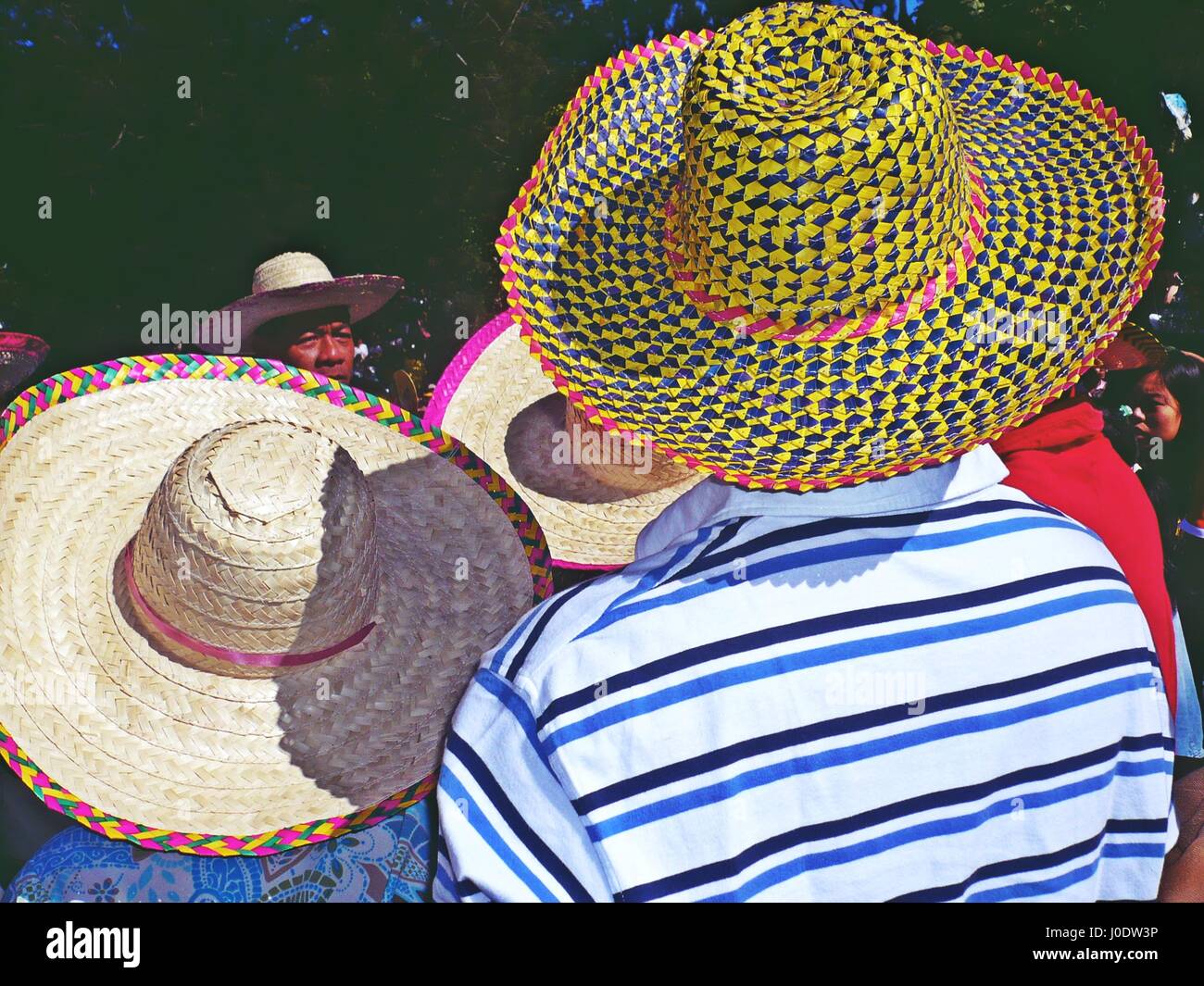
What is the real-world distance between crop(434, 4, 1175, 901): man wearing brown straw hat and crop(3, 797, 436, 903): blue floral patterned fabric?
62 cm

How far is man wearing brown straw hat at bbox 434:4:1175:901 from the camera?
122 centimetres

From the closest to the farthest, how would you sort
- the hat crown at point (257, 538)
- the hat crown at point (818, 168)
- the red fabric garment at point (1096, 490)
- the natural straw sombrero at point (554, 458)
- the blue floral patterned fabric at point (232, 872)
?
the hat crown at point (818, 168), the hat crown at point (257, 538), the blue floral patterned fabric at point (232, 872), the red fabric garment at point (1096, 490), the natural straw sombrero at point (554, 458)

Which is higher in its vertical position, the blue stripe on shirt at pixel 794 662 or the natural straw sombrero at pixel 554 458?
the blue stripe on shirt at pixel 794 662

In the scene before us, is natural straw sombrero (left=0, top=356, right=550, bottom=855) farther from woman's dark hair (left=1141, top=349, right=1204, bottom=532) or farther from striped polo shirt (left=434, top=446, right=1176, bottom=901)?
woman's dark hair (left=1141, top=349, right=1204, bottom=532)

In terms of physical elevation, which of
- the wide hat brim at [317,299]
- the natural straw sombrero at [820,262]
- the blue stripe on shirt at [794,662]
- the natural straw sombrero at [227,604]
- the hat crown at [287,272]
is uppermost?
the natural straw sombrero at [820,262]

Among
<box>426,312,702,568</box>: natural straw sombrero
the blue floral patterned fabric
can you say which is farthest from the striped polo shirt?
<box>426,312,702,568</box>: natural straw sombrero

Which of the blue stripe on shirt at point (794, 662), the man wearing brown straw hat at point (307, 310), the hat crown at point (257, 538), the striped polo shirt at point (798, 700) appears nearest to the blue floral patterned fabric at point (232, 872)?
the hat crown at point (257, 538)

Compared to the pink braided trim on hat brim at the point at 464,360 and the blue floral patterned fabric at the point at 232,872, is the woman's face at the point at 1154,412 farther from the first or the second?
the blue floral patterned fabric at the point at 232,872

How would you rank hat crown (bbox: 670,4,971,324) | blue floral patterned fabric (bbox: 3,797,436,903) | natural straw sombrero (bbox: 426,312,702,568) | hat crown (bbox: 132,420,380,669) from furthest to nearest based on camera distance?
natural straw sombrero (bbox: 426,312,702,568) < blue floral patterned fabric (bbox: 3,797,436,903) < hat crown (bbox: 132,420,380,669) < hat crown (bbox: 670,4,971,324)

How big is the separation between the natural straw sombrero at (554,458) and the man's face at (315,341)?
0.26 m

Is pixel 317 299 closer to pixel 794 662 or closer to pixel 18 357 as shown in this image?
pixel 18 357

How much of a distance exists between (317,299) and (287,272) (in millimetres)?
87

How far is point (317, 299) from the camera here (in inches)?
99.0

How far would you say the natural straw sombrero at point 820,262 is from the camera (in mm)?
1186
